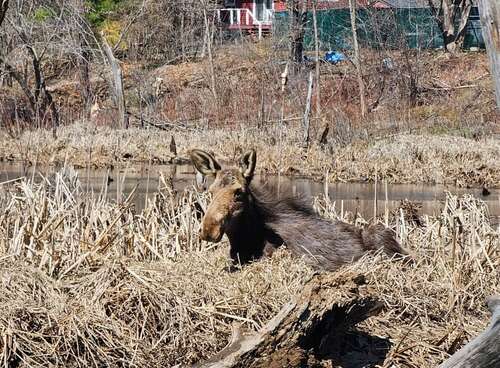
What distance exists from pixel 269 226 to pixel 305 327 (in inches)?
72.6

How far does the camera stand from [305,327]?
5.98 m

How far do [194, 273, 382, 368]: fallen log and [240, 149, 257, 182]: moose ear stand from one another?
4.89ft

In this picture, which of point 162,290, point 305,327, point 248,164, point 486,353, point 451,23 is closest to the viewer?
point 486,353

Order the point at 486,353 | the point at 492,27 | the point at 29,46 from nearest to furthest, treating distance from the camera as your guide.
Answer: the point at 486,353 < the point at 492,27 < the point at 29,46

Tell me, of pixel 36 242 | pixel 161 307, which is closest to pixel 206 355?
pixel 161 307

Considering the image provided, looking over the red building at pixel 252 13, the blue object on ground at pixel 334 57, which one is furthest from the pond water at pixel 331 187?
the red building at pixel 252 13

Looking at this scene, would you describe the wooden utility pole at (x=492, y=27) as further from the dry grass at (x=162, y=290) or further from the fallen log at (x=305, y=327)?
the dry grass at (x=162, y=290)

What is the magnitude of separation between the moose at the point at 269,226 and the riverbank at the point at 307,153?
13501mm

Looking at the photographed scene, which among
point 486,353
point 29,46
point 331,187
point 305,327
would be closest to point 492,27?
point 486,353

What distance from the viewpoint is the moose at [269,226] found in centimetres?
746

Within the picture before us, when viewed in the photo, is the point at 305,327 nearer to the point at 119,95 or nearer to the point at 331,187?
the point at 331,187

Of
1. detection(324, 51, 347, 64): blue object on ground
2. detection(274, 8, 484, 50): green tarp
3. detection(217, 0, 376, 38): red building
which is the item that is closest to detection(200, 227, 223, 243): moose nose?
detection(274, 8, 484, 50): green tarp

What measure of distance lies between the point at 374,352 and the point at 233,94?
2611 centimetres

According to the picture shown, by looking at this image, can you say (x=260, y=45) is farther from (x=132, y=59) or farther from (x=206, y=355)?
(x=206, y=355)
